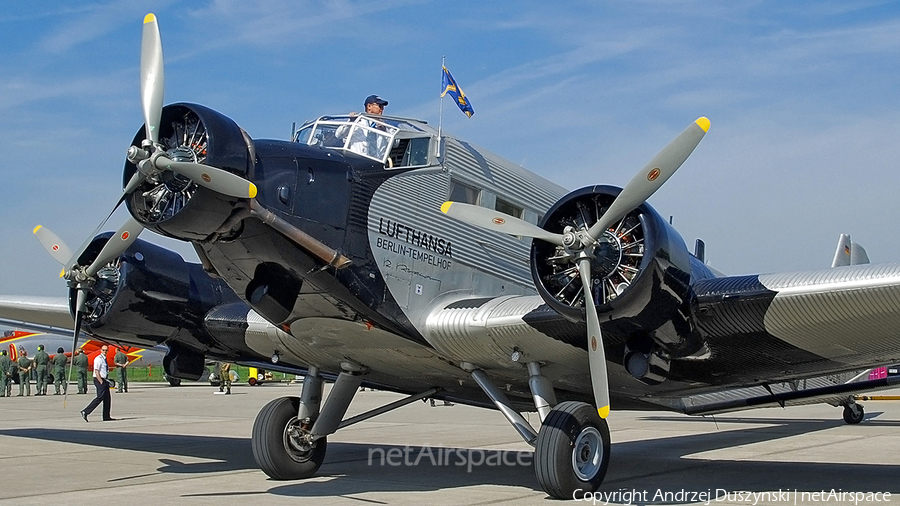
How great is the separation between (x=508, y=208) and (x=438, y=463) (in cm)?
384

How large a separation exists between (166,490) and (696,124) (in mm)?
Answer: 6482

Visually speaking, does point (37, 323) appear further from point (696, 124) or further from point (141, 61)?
point (696, 124)

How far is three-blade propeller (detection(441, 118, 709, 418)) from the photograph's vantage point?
324 inches

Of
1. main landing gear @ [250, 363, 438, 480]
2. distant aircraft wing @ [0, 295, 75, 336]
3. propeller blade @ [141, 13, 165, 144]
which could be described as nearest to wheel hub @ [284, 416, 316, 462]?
main landing gear @ [250, 363, 438, 480]

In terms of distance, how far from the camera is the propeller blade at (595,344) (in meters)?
8.22

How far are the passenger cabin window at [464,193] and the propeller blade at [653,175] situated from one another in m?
2.18

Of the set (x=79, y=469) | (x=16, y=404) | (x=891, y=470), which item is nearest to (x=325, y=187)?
(x=79, y=469)

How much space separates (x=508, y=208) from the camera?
10898mm

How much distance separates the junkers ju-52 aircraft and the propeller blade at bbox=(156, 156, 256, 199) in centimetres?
2

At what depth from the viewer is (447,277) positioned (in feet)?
33.2

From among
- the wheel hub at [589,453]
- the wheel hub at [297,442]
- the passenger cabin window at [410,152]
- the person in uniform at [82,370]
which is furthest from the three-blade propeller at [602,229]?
the person in uniform at [82,370]

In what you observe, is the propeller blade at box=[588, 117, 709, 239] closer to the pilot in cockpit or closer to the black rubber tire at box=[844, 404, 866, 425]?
the pilot in cockpit

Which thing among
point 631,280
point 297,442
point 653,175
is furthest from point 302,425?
point 653,175

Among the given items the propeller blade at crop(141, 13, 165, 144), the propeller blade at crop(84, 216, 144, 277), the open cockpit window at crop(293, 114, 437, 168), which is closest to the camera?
the propeller blade at crop(141, 13, 165, 144)
